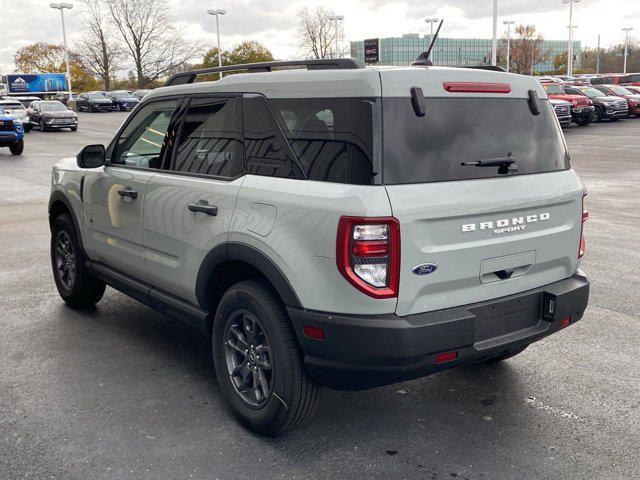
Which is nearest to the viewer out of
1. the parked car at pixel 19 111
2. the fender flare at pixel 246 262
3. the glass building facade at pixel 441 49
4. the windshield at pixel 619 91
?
the fender flare at pixel 246 262

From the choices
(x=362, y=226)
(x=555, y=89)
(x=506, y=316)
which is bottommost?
(x=506, y=316)

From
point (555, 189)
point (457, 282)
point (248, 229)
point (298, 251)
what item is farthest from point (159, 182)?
point (555, 189)

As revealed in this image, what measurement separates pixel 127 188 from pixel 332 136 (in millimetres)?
2025

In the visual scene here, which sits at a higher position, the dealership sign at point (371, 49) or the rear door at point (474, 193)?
the dealership sign at point (371, 49)

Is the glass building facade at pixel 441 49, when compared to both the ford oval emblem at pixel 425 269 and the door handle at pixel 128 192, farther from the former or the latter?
the ford oval emblem at pixel 425 269

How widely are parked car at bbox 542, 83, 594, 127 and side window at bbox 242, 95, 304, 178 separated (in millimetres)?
29091

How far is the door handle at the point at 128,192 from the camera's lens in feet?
15.2

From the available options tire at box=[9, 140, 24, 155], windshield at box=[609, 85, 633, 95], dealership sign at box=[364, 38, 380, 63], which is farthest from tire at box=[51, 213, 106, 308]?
dealership sign at box=[364, 38, 380, 63]

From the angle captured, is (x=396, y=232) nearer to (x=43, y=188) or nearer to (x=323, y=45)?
(x=43, y=188)

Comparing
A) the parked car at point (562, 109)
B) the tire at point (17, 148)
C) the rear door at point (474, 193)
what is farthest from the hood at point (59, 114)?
the rear door at point (474, 193)

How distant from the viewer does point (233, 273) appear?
389 centimetres

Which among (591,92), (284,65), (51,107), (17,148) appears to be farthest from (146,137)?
(51,107)

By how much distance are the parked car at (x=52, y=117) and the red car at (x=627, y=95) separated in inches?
1028

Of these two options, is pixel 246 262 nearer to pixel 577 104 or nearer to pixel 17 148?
pixel 17 148
